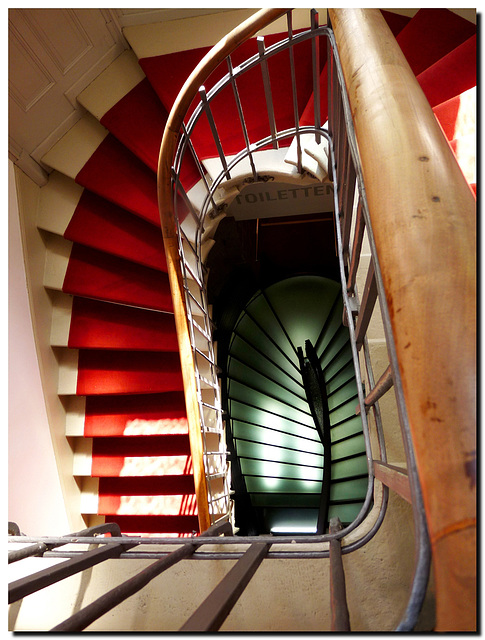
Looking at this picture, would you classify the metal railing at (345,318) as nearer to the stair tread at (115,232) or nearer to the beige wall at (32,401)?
the stair tread at (115,232)

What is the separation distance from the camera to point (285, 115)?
2.43 meters

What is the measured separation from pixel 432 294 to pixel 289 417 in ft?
12.4

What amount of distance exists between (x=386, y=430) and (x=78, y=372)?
241cm

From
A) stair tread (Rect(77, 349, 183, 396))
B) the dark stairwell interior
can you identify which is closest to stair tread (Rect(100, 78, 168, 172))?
the dark stairwell interior

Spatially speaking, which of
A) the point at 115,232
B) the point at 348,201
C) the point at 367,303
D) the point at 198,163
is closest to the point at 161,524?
the point at 115,232

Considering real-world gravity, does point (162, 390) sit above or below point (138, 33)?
below

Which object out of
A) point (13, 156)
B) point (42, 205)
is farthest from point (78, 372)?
point (13, 156)

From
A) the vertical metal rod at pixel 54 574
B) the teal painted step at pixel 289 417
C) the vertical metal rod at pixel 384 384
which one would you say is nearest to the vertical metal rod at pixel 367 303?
the vertical metal rod at pixel 384 384

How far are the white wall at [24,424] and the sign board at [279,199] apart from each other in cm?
142

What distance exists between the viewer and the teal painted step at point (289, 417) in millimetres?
3893

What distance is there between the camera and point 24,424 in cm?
258

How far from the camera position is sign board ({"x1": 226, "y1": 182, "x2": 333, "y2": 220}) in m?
2.85

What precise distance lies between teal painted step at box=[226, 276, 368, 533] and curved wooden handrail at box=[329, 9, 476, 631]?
343 cm

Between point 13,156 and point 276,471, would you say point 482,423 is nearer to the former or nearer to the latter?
point 13,156
